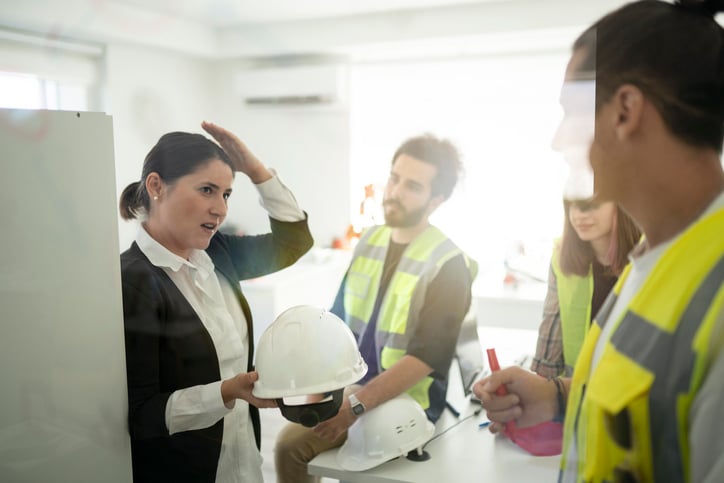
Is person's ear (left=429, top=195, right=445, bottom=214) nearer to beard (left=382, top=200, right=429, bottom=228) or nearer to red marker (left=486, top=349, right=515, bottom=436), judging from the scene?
beard (left=382, top=200, right=429, bottom=228)

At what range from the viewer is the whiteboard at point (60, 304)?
76 cm

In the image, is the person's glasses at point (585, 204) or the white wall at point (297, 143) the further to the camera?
the white wall at point (297, 143)

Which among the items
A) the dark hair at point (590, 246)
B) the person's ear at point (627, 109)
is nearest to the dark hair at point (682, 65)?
the person's ear at point (627, 109)

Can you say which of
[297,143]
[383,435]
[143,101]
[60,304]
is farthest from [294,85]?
[383,435]

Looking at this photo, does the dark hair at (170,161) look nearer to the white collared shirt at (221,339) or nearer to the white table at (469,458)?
the white collared shirt at (221,339)

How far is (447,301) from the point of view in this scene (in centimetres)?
96

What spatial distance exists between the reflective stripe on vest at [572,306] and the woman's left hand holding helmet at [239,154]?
1.66 ft

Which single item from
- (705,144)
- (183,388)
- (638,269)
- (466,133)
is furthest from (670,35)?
(183,388)

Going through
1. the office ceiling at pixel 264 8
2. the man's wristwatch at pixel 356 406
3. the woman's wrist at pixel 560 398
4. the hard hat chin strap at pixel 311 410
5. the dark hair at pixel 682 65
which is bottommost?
the man's wristwatch at pixel 356 406

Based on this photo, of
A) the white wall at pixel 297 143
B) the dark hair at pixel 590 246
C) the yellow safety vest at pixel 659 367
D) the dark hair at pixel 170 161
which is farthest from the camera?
the white wall at pixel 297 143

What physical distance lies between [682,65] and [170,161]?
70cm

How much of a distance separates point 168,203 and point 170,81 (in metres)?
0.22

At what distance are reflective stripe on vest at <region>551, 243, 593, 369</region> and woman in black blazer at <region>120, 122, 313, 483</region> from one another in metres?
0.48

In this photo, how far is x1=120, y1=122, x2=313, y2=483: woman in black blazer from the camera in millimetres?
848
